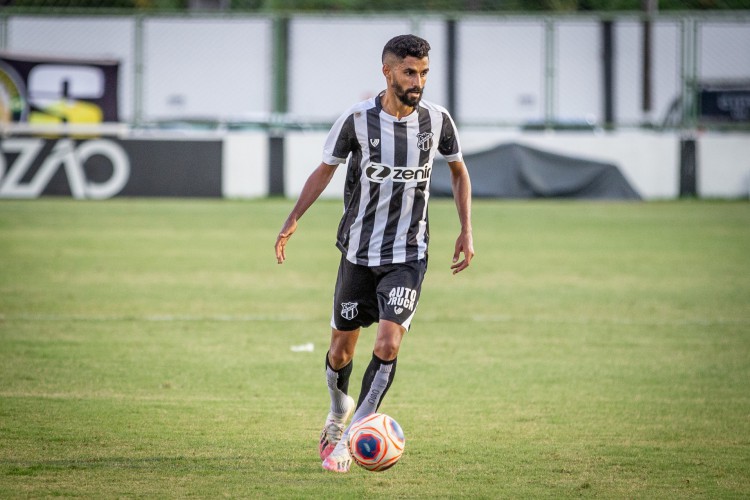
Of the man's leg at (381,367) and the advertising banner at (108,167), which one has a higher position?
the advertising banner at (108,167)

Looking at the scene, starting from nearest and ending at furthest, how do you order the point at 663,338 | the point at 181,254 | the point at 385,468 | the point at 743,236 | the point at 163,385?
1. the point at 385,468
2. the point at 163,385
3. the point at 663,338
4. the point at 181,254
5. the point at 743,236

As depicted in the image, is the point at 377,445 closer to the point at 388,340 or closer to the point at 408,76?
the point at 388,340

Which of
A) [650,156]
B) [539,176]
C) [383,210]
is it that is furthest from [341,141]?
[650,156]

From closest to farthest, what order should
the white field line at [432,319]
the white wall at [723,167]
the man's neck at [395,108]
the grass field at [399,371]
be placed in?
the grass field at [399,371] → the man's neck at [395,108] → the white field line at [432,319] → the white wall at [723,167]

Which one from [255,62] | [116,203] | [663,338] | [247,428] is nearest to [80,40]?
[255,62]

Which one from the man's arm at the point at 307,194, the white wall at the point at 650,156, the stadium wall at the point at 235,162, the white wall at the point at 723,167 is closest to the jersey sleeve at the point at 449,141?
the man's arm at the point at 307,194

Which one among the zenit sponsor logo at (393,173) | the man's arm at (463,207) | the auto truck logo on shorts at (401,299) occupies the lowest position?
the auto truck logo on shorts at (401,299)

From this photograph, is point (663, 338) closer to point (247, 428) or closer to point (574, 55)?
point (247, 428)

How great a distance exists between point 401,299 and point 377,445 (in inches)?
30.0

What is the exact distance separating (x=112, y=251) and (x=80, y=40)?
16897mm

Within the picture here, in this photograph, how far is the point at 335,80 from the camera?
33.6 metres

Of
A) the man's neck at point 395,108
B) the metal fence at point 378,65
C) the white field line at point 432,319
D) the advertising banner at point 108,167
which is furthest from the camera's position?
the metal fence at point 378,65

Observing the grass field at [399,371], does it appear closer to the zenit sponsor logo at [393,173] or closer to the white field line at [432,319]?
the white field line at [432,319]

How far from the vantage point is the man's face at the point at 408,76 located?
5.89 meters
